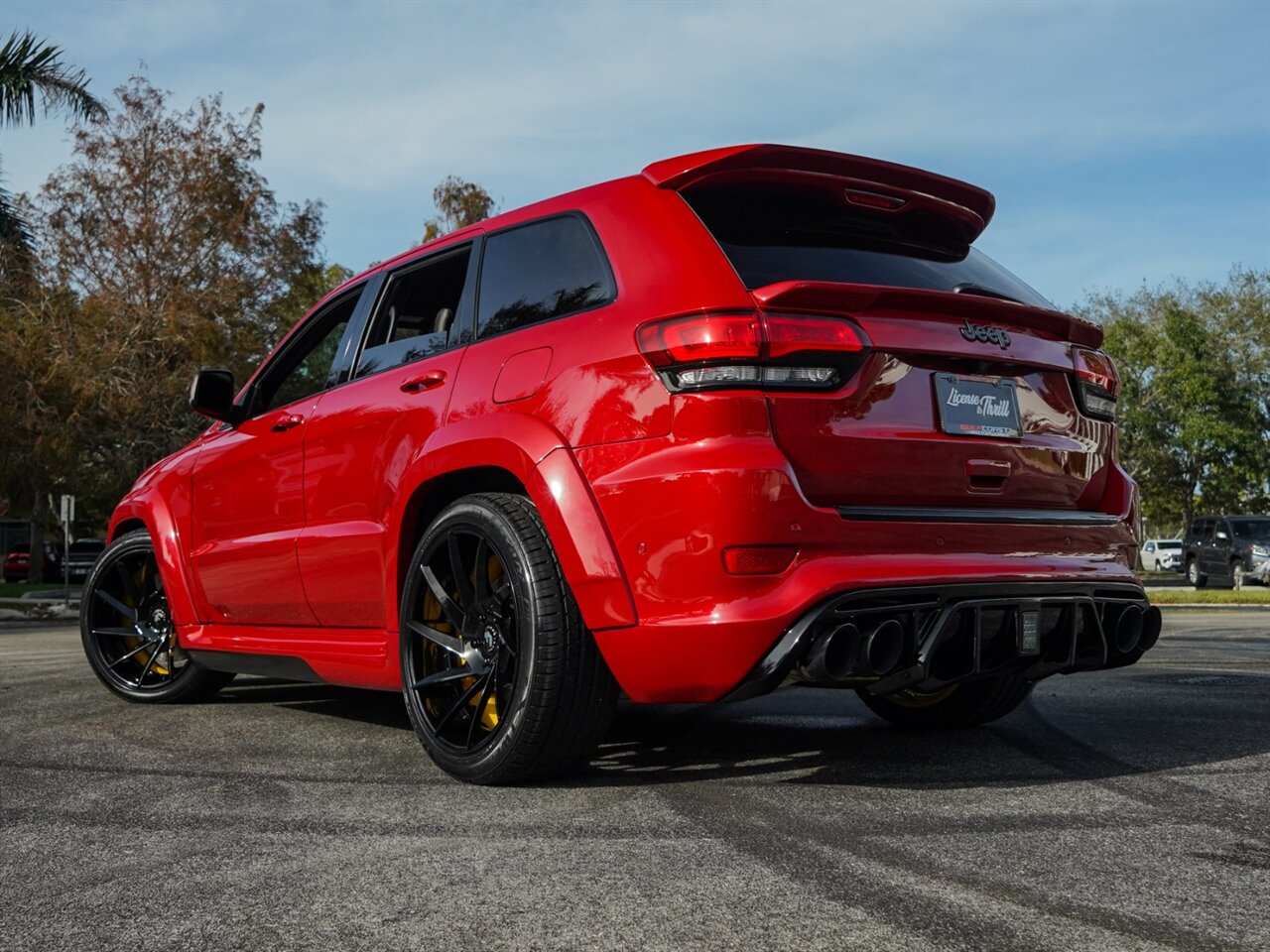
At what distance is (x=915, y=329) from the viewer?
379cm

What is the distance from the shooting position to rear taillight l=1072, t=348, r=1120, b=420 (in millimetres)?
4254

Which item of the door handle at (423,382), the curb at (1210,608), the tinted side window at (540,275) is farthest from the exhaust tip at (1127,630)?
the curb at (1210,608)

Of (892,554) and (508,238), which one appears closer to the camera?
(892,554)

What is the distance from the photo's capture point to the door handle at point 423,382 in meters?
4.43

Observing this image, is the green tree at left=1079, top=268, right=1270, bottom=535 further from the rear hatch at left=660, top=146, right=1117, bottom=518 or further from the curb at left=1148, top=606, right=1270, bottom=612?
the rear hatch at left=660, top=146, right=1117, bottom=518

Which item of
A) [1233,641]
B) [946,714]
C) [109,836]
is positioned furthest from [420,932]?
[1233,641]

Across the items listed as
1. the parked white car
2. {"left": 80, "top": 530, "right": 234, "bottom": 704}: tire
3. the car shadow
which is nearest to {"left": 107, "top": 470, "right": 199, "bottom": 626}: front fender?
{"left": 80, "top": 530, "right": 234, "bottom": 704}: tire

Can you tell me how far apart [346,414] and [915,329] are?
2.17 metres

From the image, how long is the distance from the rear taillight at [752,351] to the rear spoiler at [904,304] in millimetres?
46

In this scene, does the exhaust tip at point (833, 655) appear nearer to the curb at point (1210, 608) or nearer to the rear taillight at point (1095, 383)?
the rear taillight at point (1095, 383)

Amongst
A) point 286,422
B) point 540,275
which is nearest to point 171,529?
point 286,422

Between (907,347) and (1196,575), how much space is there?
30.8 m

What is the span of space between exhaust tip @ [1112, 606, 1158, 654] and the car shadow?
0.37m

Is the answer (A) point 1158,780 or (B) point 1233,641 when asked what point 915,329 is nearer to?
(A) point 1158,780
